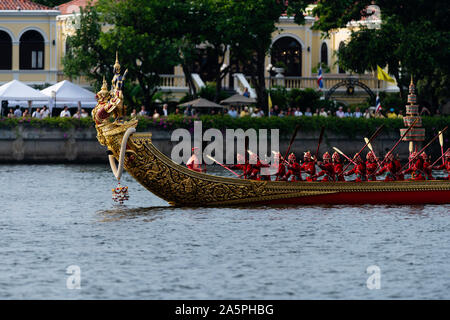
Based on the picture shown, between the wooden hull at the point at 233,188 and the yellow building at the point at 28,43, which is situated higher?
the yellow building at the point at 28,43

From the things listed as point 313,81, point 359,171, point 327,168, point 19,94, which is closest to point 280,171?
point 327,168

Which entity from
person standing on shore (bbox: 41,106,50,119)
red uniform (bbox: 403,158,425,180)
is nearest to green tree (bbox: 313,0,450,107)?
person standing on shore (bbox: 41,106,50,119)

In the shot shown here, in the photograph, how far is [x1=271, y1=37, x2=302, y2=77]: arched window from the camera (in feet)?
255

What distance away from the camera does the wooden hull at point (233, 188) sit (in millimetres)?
36875

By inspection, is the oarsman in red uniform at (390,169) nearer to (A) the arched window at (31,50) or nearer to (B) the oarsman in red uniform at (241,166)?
(B) the oarsman in red uniform at (241,166)

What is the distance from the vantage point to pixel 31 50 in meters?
76.4

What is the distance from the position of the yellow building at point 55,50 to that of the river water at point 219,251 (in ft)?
101

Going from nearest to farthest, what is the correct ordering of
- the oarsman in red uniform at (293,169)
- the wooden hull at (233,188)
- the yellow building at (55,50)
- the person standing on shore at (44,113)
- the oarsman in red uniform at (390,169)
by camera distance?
1. the wooden hull at (233,188)
2. the oarsman in red uniform at (293,169)
3. the oarsman in red uniform at (390,169)
4. the person standing on shore at (44,113)
5. the yellow building at (55,50)

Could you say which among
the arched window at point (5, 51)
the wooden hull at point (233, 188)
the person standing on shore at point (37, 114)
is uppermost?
the arched window at point (5, 51)

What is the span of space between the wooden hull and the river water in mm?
480

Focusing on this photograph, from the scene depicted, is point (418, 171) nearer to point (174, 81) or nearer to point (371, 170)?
point (371, 170)

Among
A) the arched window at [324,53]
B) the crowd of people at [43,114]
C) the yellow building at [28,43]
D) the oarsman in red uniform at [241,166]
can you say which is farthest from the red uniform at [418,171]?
the arched window at [324,53]

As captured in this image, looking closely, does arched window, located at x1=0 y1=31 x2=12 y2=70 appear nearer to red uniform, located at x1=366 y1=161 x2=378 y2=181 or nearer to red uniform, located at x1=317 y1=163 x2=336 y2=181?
red uniform, located at x1=317 y1=163 x2=336 y2=181

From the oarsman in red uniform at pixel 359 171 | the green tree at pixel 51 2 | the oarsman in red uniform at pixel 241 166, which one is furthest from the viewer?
the green tree at pixel 51 2
